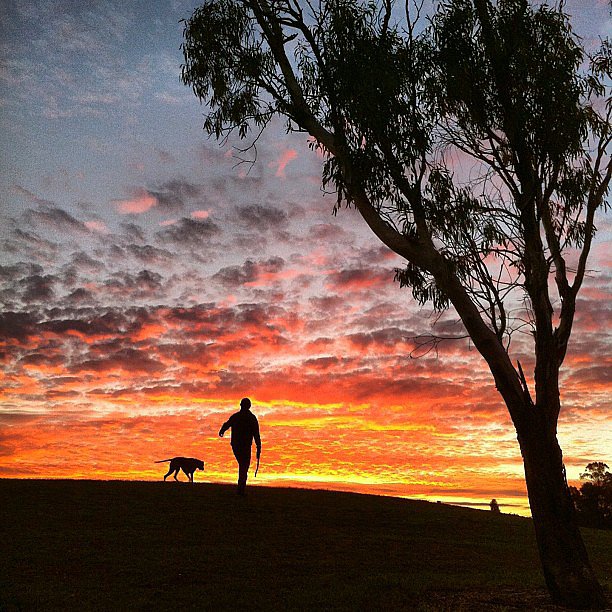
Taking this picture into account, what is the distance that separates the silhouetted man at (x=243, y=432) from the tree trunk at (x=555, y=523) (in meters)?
10.1

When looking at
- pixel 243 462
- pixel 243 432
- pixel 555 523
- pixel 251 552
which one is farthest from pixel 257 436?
pixel 555 523

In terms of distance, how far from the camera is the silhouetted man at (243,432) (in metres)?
20.1

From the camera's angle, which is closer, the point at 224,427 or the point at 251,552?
the point at 251,552

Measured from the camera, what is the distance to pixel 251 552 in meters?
14.6

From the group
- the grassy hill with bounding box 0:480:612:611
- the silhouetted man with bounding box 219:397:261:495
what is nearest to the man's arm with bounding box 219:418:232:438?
the silhouetted man with bounding box 219:397:261:495

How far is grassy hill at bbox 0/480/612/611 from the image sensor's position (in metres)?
11.1

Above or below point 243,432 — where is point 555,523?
below

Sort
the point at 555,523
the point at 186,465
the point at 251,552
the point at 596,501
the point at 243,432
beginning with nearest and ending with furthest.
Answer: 1. the point at 555,523
2. the point at 251,552
3. the point at 243,432
4. the point at 186,465
5. the point at 596,501

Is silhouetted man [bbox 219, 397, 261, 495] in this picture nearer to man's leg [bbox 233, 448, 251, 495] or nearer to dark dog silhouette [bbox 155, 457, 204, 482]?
man's leg [bbox 233, 448, 251, 495]

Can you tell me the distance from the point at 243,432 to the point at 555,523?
10.8 m

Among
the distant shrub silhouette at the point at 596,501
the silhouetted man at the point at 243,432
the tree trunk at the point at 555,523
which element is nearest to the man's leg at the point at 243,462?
the silhouetted man at the point at 243,432

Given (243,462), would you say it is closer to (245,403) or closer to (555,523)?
(245,403)

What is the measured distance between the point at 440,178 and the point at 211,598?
9.46 metres

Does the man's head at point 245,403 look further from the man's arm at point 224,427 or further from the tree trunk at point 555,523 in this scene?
the tree trunk at point 555,523
